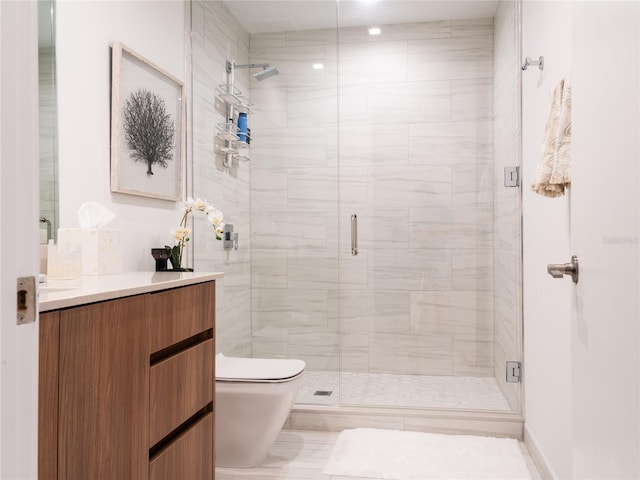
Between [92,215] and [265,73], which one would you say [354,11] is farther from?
[92,215]

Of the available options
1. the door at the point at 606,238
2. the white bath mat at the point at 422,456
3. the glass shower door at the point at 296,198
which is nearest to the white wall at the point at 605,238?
the door at the point at 606,238

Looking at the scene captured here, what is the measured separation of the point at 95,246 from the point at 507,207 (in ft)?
6.93

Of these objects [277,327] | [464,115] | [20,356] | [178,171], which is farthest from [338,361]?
[20,356]

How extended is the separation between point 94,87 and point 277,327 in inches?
64.7

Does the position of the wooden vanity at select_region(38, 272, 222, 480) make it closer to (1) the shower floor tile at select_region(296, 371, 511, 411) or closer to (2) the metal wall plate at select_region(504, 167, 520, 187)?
(1) the shower floor tile at select_region(296, 371, 511, 411)

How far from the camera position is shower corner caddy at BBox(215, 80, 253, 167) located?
3.03m

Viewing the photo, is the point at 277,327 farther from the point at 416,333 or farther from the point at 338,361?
the point at 416,333

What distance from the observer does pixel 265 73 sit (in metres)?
3.14

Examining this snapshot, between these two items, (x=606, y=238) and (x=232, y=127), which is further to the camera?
(x=232, y=127)

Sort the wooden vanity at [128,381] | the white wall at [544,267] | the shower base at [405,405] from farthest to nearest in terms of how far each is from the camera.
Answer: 1. the shower base at [405,405]
2. the white wall at [544,267]
3. the wooden vanity at [128,381]

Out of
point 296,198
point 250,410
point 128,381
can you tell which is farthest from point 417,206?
point 128,381

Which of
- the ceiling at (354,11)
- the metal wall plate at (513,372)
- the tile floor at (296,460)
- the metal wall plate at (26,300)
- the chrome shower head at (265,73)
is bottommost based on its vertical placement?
the tile floor at (296,460)

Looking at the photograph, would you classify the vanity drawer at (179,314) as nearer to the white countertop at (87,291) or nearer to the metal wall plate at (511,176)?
the white countertop at (87,291)

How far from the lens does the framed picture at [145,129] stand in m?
2.17
